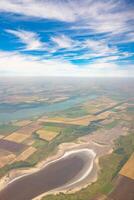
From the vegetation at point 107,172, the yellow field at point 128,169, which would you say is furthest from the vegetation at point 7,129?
the yellow field at point 128,169

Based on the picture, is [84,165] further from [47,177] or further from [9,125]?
[9,125]

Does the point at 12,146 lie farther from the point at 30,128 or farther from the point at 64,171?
the point at 64,171

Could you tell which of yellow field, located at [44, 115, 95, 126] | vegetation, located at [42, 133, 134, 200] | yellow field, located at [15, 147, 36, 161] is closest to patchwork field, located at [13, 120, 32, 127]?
yellow field, located at [44, 115, 95, 126]

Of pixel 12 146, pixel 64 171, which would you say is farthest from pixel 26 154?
pixel 64 171

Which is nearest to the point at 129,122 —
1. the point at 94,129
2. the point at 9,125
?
the point at 94,129

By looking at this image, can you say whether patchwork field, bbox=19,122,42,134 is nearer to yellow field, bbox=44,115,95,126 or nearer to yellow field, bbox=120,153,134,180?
yellow field, bbox=44,115,95,126

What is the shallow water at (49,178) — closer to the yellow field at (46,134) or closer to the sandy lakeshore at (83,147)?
the sandy lakeshore at (83,147)
